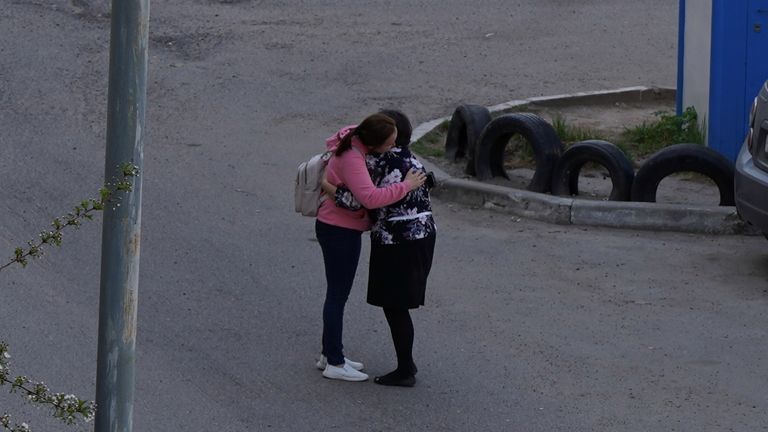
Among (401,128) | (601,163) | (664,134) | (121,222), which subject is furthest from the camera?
(664,134)

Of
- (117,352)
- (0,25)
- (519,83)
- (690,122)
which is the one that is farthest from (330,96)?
(117,352)

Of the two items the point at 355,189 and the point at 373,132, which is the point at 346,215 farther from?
the point at 373,132

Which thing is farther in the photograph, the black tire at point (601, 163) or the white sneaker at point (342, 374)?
the black tire at point (601, 163)

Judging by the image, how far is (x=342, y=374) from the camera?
6762 millimetres

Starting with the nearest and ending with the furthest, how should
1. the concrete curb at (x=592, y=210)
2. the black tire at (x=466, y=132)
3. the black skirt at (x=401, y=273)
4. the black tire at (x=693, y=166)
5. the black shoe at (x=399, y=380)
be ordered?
the black skirt at (x=401, y=273), the black shoe at (x=399, y=380), the concrete curb at (x=592, y=210), the black tire at (x=693, y=166), the black tire at (x=466, y=132)

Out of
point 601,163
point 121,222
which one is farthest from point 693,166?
point 121,222

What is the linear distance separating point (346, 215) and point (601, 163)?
3.72m

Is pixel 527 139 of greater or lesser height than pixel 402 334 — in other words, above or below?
above

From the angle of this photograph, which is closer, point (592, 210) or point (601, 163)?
point (592, 210)

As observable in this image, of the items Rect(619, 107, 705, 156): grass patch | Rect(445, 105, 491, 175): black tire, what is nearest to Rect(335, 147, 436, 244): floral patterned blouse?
Rect(445, 105, 491, 175): black tire

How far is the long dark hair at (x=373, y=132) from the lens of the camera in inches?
257

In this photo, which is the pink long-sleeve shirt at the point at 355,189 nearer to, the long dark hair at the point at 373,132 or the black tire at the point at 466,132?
the long dark hair at the point at 373,132

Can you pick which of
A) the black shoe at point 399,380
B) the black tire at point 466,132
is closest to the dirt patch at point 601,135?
the black tire at point 466,132

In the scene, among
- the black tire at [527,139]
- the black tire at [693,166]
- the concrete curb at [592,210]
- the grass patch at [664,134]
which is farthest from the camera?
the grass patch at [664,134]
